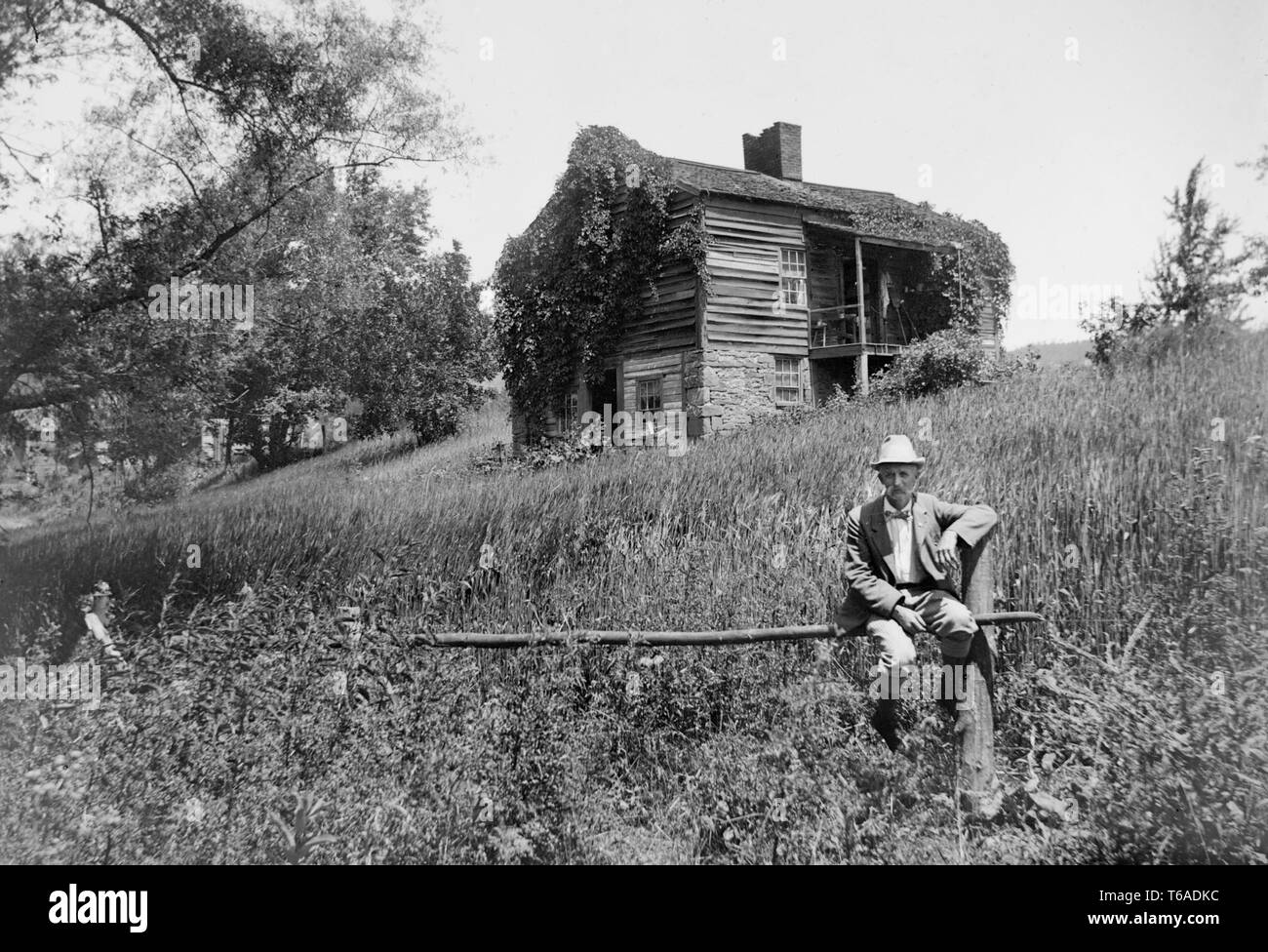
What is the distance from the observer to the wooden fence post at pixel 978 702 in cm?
338

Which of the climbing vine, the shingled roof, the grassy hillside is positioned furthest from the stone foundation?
the grassy hillside

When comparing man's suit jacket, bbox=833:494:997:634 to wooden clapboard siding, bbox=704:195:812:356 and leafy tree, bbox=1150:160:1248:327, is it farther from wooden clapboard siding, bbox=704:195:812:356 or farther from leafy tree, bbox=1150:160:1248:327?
wooden clapboard siding, bbox=704:195:812:356

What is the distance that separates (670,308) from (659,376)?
1.40 m

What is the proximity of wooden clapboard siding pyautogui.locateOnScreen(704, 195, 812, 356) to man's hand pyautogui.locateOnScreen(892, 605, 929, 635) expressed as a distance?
11.4 m

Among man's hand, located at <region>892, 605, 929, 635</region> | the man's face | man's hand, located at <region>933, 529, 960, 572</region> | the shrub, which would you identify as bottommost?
man's hand, located at <region>892, 605, 929, 635</region>

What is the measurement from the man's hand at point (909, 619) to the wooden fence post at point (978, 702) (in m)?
0.27

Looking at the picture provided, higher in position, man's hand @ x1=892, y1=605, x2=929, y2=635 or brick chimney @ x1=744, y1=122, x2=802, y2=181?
brick chimney @ x1=744, y1=122, x2=802, y2=181

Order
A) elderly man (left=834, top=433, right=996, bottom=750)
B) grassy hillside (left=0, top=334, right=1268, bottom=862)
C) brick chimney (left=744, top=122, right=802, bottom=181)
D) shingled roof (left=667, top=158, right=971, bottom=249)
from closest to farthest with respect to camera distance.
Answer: grassy hillside (left=0, top=334, right=1268, bottom=862) < elderly man (left=834, top=433, right=996, bottom=750) < shingled roof (left=667, top=158, right=971, bottom=249) < brick chimney (left=744, top=122, right=802, bottom=181)

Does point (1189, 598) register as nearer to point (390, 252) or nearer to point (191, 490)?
point (390, 252)

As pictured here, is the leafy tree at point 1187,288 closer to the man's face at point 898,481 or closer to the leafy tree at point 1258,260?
the leafy tree at point 1258,260

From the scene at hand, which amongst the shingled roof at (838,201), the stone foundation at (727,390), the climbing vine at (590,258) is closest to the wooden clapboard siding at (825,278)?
the shingled roof at (838,201)

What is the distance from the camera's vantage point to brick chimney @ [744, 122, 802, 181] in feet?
57.8

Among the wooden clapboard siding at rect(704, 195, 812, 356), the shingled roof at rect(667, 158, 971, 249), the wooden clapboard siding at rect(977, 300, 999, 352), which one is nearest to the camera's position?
the wooden clapboard siding at rect(704, 195, 812, 356)

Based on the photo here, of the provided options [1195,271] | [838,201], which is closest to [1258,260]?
[1195,271]
